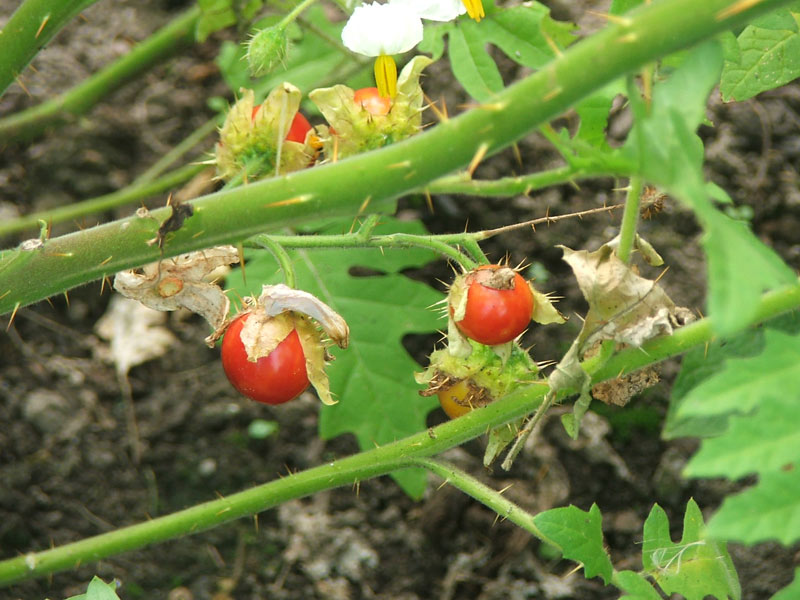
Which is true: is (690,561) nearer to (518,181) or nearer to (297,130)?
(518,181)

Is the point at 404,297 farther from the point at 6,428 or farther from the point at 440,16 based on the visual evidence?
the point at 6,428

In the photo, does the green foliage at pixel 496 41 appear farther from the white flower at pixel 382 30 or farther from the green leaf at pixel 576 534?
the green leaf at pixel 576 534

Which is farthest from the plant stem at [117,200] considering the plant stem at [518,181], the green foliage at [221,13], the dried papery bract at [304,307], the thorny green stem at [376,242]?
the plant stem at [518,181]

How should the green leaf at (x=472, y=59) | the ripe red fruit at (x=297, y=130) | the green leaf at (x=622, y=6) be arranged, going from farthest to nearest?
the green leaf at (x=472, y=59), the ripe red fruit at (x=297, y=130), the green leaf at (x=622, y=6)

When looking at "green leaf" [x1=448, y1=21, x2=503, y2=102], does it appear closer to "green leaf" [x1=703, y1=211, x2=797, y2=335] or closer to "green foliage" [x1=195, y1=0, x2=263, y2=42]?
"green foliage" [x1=195, y1=0, x2=263, y2=42]

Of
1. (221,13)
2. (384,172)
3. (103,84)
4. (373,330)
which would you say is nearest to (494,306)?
(384,172)

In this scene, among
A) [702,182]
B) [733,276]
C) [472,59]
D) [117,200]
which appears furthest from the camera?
[117,200]
